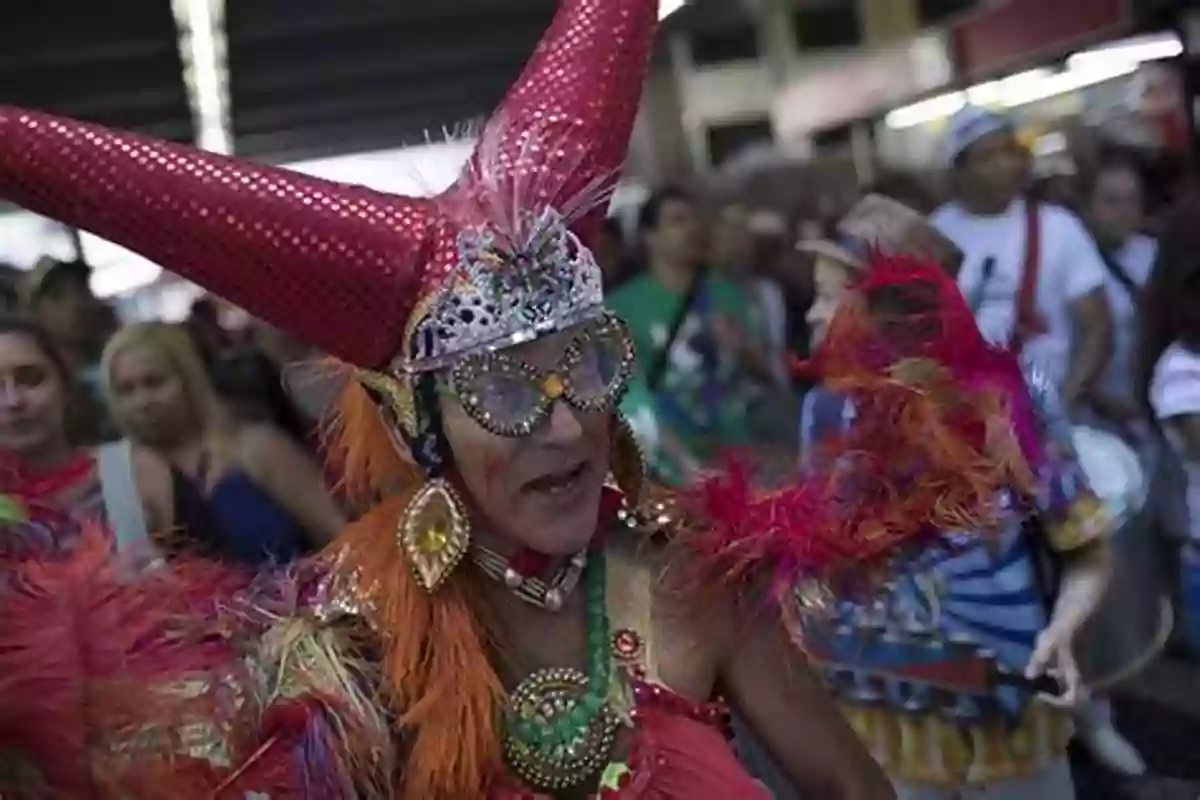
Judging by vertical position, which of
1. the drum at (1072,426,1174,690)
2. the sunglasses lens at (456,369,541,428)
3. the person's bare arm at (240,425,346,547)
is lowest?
the drum at (1072,426,1174,690)

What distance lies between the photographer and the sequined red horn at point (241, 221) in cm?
155

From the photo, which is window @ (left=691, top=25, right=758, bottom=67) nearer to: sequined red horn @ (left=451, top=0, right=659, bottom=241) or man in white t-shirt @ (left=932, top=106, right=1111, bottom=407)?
man in white t-shirt @ (left=932, top=106, right=1111, bottom=407)

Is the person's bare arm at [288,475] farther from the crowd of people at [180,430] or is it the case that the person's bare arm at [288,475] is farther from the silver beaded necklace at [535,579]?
the silver beaded necklace at [535,579]

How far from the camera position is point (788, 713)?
5.92 feet

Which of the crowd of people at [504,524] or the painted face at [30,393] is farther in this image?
the painted face at [30,393]

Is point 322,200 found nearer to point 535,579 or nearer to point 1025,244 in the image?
point 535,579

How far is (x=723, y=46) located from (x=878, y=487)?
58.8 ft

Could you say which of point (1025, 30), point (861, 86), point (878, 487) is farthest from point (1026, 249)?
point (861, 86)

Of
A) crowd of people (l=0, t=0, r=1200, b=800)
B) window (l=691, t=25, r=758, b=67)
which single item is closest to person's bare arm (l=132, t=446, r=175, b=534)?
crowd of people (l=0, t=0, r=1200, b=800)

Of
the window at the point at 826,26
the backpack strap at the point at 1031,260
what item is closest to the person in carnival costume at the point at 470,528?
the backpack strap at the point at 1031,260

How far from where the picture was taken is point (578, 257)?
165 cm

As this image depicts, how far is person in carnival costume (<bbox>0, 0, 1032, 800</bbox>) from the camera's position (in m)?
1.55

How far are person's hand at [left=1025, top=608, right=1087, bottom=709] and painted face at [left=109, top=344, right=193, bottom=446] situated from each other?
5.36ft

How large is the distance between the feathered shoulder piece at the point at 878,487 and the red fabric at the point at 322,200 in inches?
13.2
